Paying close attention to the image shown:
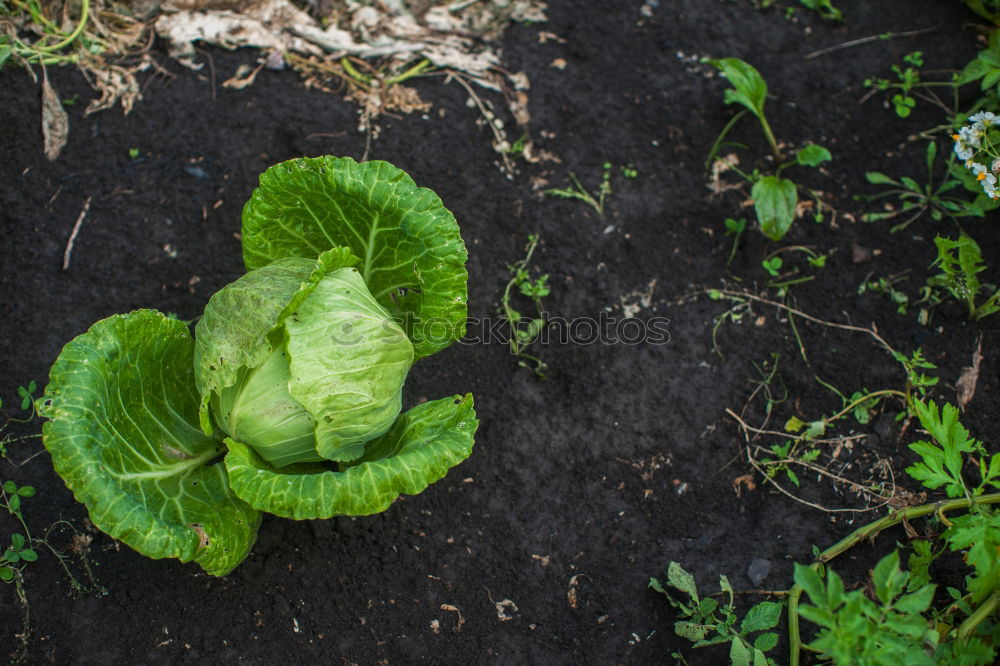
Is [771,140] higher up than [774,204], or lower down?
higher up

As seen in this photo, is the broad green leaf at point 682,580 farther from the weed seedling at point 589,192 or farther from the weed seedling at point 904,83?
the weed seedling at point 904,83

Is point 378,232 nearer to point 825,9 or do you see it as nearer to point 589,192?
point 589,192

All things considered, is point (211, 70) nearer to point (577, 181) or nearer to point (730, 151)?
point (577, 181)

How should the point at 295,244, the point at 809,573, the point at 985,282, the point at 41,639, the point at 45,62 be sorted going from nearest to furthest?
the point at 809,573 → the point at 41,639 → the point at 295,244 → the point at 985,282 → the point at 45,62

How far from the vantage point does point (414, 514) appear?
3.37 m

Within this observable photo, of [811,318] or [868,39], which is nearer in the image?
[811,318]

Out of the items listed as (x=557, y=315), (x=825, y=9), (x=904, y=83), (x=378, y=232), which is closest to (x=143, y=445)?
(x=378, y=232)

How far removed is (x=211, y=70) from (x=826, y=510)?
384 cm

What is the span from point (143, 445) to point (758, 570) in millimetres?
2520

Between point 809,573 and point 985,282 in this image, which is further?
point 985,282

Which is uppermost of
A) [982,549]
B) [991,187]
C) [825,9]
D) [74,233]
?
[825,9]

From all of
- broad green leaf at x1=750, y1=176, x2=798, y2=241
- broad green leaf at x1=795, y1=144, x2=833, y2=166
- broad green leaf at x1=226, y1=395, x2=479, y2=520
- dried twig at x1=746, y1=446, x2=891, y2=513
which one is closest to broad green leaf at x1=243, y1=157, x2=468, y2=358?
broad green leaf at x1=226, y1=395, x2=479, y2=520

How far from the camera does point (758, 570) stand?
328 centimetres

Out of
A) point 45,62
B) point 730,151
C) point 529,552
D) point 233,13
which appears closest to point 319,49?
point 233,13
